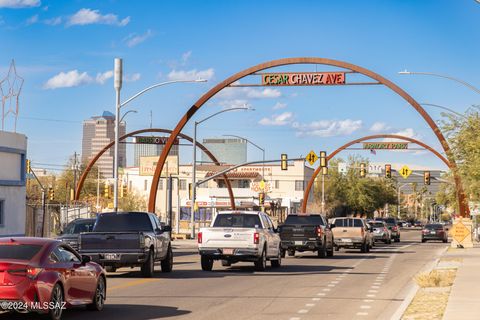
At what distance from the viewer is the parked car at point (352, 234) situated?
50.1 m

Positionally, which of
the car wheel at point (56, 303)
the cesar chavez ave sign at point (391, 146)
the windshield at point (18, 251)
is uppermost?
the cesar chavez ave sign at point (391, 146)

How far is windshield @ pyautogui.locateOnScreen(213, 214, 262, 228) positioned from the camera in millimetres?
31656

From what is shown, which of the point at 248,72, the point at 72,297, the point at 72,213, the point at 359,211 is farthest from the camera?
the point at 359,211

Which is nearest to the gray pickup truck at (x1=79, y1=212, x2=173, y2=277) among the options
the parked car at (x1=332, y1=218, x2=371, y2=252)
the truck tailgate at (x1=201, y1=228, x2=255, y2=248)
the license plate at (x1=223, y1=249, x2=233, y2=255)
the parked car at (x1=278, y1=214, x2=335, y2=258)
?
the truck tailgate at (x1=201, y1=228, x2=255, y2=248)

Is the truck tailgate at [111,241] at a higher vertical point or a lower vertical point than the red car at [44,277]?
higher

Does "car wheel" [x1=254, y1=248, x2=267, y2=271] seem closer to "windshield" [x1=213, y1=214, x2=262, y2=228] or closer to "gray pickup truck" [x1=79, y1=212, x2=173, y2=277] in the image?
"windshield" [x1=213, y1=214, x2=262, y2=228]

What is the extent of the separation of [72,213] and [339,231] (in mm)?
22580

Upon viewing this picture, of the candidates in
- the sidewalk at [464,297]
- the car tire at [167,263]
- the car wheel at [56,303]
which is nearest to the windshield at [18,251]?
the car wheel at [56,303]

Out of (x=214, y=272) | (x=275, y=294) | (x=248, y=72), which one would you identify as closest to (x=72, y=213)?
(x=248, y=72)

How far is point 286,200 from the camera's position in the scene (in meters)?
130

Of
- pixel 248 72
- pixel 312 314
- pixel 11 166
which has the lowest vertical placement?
pixel 312 314

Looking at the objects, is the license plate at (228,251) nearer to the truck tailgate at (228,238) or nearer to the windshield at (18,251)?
the truck tailgate at (228,238)

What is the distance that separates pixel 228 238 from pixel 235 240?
0.26 m

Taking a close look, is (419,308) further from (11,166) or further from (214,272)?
(11,166)
